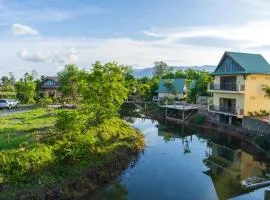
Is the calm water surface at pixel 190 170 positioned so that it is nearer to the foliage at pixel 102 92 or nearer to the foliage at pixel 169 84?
the foliage at pixel 102 92

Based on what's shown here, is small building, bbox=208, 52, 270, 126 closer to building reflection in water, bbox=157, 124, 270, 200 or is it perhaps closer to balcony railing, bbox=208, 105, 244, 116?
balcony railing, bbox=208, 105, 244, 116

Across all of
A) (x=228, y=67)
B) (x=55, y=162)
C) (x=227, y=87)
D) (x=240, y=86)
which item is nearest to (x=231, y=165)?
(x=240, y=86)

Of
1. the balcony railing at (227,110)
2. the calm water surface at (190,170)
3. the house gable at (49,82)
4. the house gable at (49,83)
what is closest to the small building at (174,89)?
the balcony railing at (227,110)

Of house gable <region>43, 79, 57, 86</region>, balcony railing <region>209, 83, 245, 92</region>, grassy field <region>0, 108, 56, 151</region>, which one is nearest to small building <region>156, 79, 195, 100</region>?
balcony railing <region>209, 83, 245, 92</region>

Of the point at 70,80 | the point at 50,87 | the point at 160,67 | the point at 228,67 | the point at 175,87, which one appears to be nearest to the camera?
the point at 228,67

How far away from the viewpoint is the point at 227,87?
37.7 metres

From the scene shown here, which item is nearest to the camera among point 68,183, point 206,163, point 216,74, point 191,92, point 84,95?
point 68,183

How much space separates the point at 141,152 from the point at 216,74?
1708cm

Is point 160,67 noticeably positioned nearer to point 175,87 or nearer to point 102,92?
point 175,87

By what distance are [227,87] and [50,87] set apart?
39.3 m

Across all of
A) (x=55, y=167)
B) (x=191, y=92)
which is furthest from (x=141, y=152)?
(x=191, y=92)

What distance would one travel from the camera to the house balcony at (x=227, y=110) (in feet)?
113

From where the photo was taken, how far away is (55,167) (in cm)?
1777

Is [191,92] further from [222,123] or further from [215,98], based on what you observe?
[222,123]
